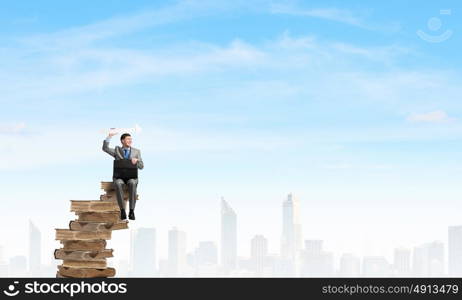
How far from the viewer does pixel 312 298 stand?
1816 cm

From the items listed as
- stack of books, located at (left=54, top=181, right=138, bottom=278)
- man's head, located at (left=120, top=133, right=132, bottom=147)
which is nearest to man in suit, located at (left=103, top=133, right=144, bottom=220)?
man's head, located at (left=120, top=133, right=132, bottom=147)

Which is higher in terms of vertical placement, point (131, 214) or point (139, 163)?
point (139, 163)

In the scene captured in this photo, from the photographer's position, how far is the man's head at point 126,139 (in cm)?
2125

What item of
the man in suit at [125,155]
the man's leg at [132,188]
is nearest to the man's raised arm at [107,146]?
the man in suit at [125,155]

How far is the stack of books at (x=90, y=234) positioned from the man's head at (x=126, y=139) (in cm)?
141

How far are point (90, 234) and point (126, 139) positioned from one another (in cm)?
315

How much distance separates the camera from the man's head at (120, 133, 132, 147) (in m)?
21.2

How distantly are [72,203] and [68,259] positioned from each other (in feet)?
5.50

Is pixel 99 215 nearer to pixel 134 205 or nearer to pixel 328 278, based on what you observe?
pixel 134 205

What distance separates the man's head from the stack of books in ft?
4.64

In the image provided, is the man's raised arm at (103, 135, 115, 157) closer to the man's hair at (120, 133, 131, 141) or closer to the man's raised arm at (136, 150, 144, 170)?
the man's hair at (120, 133, 131, 141)

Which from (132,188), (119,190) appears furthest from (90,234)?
(132,188)

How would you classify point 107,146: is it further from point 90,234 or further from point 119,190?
point 90,234

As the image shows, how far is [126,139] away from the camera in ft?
69.7
